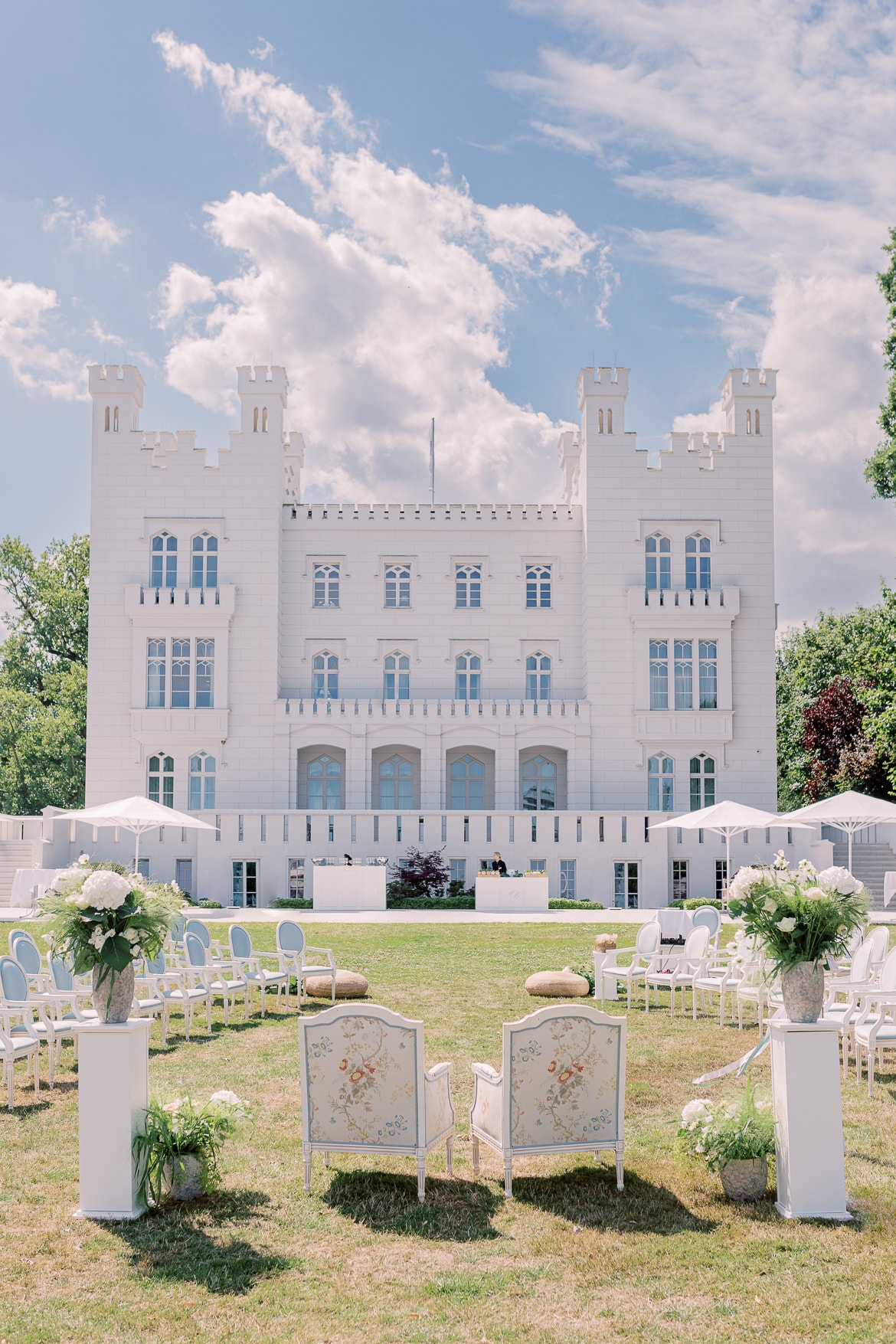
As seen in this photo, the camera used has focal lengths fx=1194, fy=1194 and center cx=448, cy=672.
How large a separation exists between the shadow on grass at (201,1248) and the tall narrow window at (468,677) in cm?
2976

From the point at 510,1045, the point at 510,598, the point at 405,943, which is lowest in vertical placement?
the point at 405,943

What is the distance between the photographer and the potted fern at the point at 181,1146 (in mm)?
6703

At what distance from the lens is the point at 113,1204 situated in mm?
6473

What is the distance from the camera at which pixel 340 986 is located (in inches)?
540

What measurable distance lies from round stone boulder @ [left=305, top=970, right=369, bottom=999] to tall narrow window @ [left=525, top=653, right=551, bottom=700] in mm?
23034

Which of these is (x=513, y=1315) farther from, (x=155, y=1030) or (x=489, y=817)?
(x=489, y=817)

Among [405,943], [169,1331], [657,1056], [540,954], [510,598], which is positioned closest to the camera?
[169,1331]

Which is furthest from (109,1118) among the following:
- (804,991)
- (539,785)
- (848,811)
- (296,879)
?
(539,785)

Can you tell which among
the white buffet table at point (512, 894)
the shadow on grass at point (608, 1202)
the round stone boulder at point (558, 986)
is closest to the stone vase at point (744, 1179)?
the shadow on grass at point (608, 1202)

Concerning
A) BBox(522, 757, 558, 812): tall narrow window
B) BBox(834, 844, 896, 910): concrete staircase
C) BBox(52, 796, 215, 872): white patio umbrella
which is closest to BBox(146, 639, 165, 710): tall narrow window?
BBox(522, 757, 558, 812): tall narrow window

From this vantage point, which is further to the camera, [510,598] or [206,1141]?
[510,598]

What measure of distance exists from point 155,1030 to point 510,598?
84.8 feet

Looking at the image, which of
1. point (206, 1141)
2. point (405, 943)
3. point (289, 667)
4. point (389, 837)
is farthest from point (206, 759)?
point (206, 1141)

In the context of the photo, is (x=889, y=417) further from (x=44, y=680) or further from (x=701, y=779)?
(x=44, y=680)
